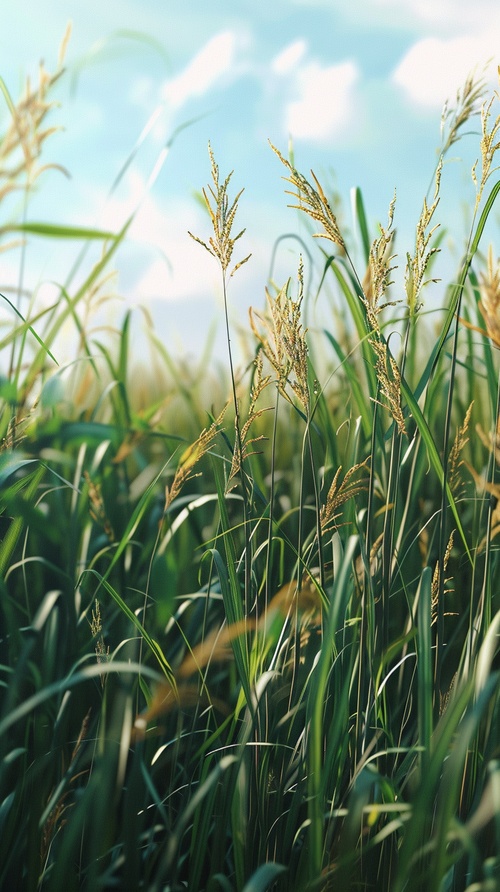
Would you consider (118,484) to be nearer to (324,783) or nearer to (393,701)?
(393,701)

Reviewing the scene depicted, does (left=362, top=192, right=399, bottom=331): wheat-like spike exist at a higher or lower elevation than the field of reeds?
higher

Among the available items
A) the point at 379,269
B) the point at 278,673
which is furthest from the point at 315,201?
the point at 278,673

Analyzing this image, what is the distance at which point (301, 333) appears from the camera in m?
0.81

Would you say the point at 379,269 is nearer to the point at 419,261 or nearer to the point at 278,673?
the point at 419,261

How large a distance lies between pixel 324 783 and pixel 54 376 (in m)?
0.62

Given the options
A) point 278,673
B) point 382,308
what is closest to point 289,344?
point 382,308

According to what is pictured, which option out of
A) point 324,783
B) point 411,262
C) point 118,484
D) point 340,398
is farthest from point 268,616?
point 340,398

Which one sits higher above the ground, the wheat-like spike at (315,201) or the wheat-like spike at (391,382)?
the wheat-like spike at (315,201)

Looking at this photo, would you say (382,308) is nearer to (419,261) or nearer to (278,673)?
(419,261)

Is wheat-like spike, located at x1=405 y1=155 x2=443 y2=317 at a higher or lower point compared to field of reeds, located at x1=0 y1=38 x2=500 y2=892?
higher

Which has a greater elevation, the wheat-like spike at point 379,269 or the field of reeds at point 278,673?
the wheat-like spike at point 379,269

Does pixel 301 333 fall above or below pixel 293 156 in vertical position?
below

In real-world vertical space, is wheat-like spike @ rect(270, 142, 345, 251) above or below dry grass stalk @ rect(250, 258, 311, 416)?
above

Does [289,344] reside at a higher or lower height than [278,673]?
higher
